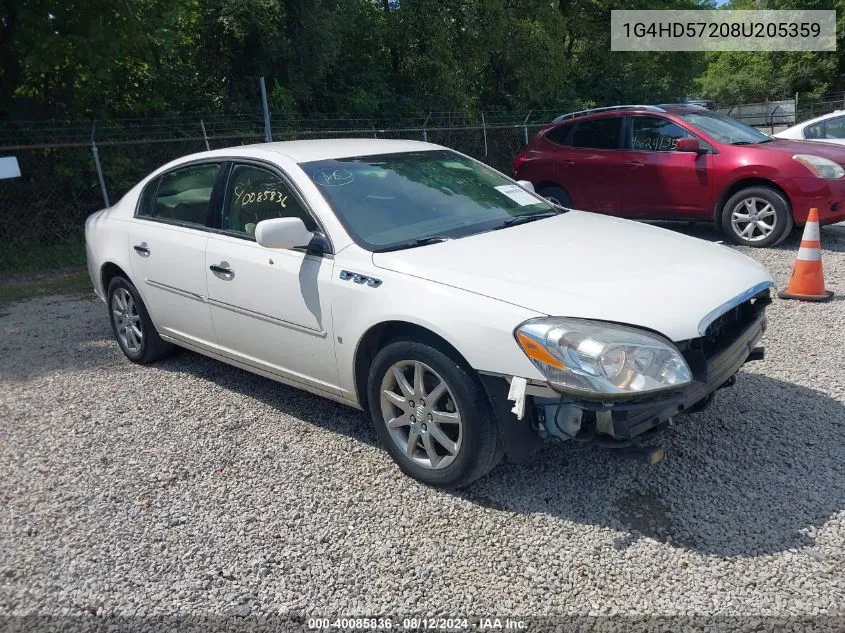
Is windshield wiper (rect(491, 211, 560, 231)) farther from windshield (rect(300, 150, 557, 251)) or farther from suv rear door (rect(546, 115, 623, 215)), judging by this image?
suv rear door (rect(546, 115, 623, 215))

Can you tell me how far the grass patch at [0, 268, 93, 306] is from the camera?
852 cm

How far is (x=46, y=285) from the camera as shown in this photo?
353 inches

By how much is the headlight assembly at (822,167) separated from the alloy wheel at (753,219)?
539 millimetres

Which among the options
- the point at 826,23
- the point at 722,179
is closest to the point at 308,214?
the point at 722,179

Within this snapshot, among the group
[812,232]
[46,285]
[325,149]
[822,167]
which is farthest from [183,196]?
[822,167]

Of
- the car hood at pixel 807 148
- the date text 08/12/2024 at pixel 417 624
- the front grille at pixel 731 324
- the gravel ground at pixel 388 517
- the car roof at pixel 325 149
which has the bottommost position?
the date text 08/12/2024 at pixel 417 624

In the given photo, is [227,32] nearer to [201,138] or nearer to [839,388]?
[201,138]

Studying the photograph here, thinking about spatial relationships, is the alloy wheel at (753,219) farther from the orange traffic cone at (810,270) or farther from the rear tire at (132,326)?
the rear tire at (132,326)

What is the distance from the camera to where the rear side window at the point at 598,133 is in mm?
9391

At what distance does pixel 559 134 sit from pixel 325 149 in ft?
20.4

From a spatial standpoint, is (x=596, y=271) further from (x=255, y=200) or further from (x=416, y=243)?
(x=255, y=200)

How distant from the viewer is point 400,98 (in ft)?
52.9

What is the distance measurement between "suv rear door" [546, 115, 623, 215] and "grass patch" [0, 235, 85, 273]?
22.4ft

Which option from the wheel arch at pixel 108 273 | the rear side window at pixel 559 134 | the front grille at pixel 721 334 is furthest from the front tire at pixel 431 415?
the rear side window at pixel 559 134
